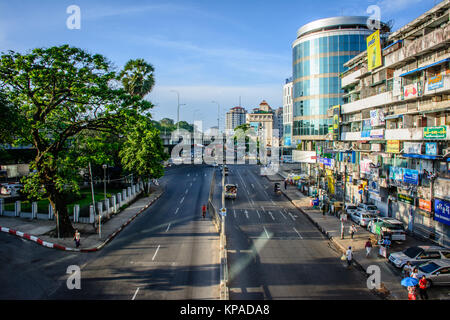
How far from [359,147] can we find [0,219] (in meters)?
41.5

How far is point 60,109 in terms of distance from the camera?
2683 centimetres

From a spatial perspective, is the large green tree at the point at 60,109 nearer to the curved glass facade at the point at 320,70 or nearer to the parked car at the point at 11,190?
the parked car at the point at 11,190

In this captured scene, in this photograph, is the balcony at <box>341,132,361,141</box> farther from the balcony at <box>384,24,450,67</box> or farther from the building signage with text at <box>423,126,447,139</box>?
the building signage with text at <box>423,126,447,139</box>

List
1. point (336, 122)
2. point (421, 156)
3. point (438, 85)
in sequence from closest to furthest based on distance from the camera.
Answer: point (438, 85) < point (421, 156) < point (336, 122)

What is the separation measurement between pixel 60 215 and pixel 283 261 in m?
18.6

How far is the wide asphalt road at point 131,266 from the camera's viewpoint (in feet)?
Answer: 55.7

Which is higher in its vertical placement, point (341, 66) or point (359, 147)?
point (341, 66)

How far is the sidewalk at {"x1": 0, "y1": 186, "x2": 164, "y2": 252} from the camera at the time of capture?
984 inches

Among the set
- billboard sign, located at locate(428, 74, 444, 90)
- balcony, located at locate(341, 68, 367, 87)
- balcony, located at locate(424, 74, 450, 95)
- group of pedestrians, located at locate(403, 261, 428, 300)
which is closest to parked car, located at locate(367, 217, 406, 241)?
group of pedestrians, located at locate(403, 261, 428, 300)

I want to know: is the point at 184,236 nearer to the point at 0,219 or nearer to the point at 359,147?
the point at 0,219

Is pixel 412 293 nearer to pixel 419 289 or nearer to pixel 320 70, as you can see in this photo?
pixel 419 289

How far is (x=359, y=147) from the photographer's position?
41.8 metres

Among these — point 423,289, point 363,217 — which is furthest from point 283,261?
point 363,217
